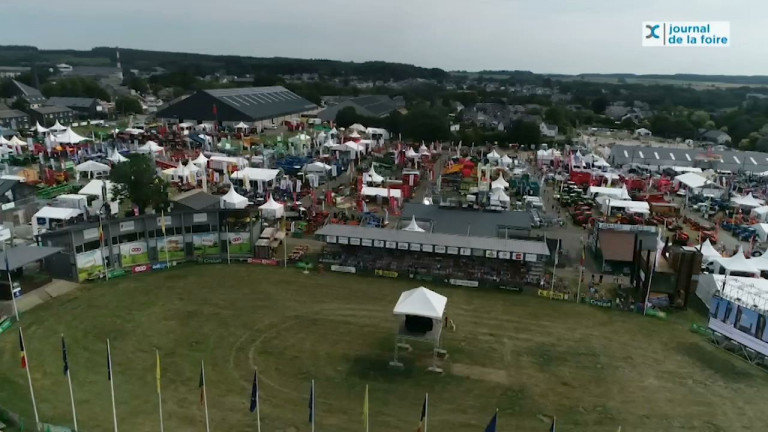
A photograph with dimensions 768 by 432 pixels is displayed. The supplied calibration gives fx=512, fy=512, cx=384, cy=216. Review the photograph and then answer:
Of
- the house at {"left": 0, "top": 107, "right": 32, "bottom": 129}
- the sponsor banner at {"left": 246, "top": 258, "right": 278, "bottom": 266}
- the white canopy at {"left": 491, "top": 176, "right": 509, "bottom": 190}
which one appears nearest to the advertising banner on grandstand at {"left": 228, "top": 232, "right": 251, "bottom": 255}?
the sponsor banner at {"left": 246, "top": 258, "right": 278, "bottom": 266}

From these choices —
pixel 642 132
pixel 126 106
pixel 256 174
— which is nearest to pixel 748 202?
pixel 256 174

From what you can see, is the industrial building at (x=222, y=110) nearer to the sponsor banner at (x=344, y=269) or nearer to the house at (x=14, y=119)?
the house at (x=14, y=119)

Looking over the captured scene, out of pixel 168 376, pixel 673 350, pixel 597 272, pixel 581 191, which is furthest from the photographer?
pixel 581 191

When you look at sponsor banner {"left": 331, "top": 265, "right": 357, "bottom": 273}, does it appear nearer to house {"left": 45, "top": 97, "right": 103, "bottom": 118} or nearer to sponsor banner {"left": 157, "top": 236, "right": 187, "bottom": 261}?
sponsor banner {"left": 157, "top": 236, "right": 187, "bottom": 261}

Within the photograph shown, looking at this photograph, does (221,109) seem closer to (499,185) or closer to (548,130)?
(499,185)

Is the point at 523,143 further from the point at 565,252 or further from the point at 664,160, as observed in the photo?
the point at 565,252

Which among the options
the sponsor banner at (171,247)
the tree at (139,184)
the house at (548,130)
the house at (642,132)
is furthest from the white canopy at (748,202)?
the house at (642,132)

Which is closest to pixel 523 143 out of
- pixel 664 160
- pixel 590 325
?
pixel 664 160
